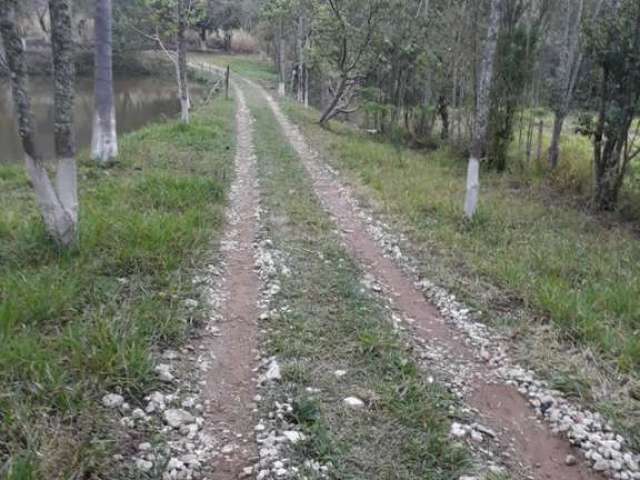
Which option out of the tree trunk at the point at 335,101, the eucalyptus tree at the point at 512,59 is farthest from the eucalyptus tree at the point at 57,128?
the tree trunk at the point at 335,101

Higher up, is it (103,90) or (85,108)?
(103,90)

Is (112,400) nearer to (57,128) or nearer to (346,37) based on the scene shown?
(57,128)

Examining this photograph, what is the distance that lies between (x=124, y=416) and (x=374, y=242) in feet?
16.1

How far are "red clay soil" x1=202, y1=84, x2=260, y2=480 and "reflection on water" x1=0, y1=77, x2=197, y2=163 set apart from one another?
774cm

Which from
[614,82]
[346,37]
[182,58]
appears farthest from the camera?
[346,37]

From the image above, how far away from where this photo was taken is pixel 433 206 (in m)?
9.64

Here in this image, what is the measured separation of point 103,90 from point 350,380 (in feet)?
31.5

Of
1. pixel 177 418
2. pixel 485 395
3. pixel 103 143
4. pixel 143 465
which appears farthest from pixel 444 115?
pixel 143 465

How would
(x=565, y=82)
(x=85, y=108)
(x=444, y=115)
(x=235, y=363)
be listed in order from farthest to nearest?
1. (x=85, y=108)
2. (x=444, y=115)
3. (x=565, y=82)
4. (x=235, y=363)

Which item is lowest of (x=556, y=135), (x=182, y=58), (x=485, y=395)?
(x=485, y=395)

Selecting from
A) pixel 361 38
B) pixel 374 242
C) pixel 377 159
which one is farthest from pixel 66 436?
pixel 361 38

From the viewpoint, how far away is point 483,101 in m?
8.52

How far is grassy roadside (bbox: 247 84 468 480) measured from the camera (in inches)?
142

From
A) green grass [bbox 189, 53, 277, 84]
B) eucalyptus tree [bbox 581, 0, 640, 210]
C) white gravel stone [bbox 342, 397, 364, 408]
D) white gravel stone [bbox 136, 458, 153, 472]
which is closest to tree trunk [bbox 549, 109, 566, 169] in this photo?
eucalyptus tree [bbox 581, 0, 640, 210]
